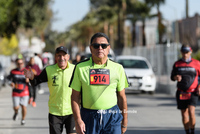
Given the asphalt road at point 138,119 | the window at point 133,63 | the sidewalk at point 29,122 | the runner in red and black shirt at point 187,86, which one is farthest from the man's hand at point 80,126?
the window at point 133,63

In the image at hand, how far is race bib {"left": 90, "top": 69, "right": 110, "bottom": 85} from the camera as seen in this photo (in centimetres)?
488

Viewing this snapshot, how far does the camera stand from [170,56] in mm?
21203

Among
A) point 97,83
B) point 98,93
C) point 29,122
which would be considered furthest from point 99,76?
point 29,122

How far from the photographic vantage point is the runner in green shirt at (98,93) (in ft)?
16.0

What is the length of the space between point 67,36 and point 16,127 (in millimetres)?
108039

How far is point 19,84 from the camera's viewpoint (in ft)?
37.1

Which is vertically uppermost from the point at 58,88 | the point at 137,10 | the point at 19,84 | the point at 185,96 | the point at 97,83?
the point at 137,10

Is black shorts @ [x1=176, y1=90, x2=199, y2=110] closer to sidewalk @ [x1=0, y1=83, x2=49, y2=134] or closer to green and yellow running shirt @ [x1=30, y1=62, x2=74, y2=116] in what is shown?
green and yellow running shirt @ [x1=30, y1=62, x2=74, y2=116]

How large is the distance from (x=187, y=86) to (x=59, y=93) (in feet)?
10.3

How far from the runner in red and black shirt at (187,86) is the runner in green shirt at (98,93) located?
13.5ft

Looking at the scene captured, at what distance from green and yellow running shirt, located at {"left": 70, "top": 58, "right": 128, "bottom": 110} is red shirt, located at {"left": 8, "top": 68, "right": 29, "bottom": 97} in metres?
6.51

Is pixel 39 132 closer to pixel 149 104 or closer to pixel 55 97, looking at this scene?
pixel 55 97

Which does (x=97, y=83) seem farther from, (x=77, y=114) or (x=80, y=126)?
(x=80, y=126)

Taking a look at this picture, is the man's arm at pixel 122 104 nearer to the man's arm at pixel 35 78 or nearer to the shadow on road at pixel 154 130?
the man's arm at pixel 35 78
